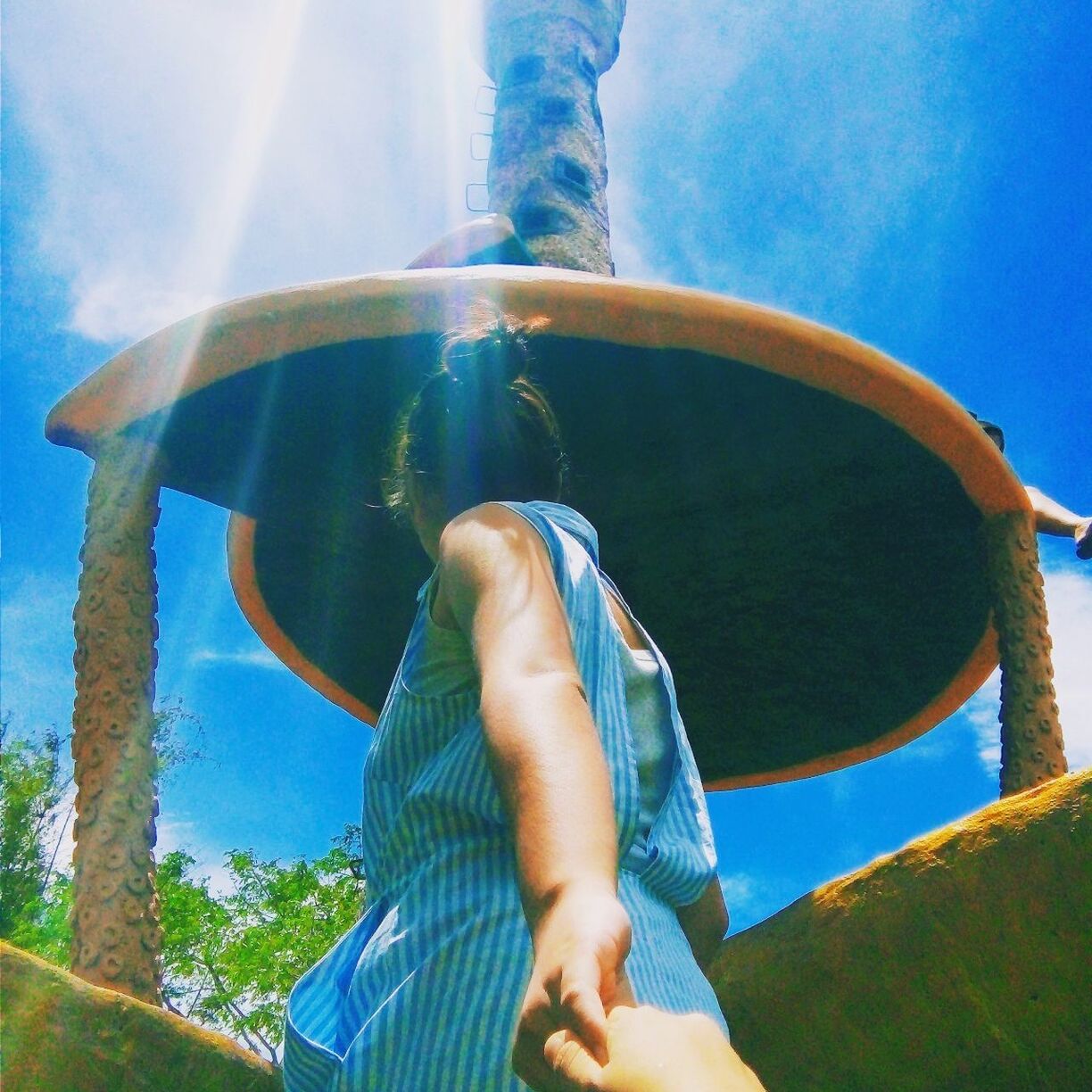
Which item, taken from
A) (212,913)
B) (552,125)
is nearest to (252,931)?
(212,913)

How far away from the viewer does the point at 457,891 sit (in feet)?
2.86

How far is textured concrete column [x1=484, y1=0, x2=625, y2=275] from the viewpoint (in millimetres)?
6629

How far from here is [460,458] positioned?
4.03 feet

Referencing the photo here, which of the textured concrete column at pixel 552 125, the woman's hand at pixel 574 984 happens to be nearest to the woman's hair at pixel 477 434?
the woman's hand at pixel 574 984

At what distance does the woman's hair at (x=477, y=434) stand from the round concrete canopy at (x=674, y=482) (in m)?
0.98

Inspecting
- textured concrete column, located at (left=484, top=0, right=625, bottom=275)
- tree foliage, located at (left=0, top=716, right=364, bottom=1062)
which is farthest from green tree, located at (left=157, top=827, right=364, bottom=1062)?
textured concrete column, located at (left=484, top=0, right=625, bottom=275)

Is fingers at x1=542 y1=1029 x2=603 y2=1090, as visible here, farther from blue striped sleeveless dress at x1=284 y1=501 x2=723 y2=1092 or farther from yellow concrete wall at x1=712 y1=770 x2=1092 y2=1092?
yellow concrete wall at x1=712 y1=770 x2=1092 y2=1092

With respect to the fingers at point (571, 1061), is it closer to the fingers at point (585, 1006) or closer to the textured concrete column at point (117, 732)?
the fingers at point (585, 1006)

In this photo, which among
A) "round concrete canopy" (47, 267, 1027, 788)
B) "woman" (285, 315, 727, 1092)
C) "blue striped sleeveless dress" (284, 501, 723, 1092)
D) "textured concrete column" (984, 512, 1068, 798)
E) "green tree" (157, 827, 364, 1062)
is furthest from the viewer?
"green tree" (157, 827, 364, 1062)

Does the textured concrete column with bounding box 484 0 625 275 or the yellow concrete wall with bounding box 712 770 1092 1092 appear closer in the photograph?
the yellow concrete wall with bounding box 712 770 1092 1092

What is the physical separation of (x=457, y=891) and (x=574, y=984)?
0.31m

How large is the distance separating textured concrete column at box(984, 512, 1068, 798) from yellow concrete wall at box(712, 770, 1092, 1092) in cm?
114

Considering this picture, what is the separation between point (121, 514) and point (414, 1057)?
234 centimetres

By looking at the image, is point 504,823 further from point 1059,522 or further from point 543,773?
point 1059,522
